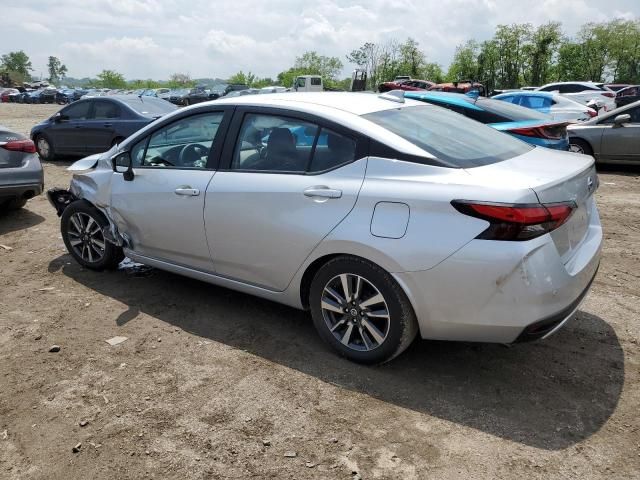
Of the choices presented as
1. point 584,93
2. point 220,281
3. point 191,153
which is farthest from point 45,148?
point 584,93

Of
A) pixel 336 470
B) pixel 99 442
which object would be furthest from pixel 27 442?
pixel 336 470

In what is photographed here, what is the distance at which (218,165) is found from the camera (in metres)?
3.97

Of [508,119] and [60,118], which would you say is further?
[60,118]

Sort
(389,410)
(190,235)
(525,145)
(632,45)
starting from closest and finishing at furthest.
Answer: (389,410) → (525,145) → (190,235) → (632,45)

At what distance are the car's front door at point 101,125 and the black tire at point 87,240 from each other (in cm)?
614

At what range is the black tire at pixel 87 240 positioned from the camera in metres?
5.05

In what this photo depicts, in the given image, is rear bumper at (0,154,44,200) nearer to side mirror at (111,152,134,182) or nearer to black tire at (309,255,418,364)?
side mirror at (111,152,134,182)

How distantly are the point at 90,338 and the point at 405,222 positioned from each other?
8.07ft

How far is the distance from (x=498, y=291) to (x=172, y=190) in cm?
255

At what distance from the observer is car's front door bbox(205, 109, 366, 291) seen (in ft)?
11.0

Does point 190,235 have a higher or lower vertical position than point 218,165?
lower

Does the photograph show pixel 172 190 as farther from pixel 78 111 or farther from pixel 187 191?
pixel 78 111

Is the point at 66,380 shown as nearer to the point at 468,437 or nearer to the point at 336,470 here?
the point at 336,470

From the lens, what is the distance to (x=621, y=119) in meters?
10.1
